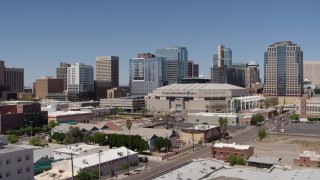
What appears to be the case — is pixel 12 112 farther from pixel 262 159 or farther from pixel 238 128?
pixel 262 159

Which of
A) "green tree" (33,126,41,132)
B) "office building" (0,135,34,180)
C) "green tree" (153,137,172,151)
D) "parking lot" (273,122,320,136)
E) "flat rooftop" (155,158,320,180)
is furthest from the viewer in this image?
"green tree" (33,126,41,132)

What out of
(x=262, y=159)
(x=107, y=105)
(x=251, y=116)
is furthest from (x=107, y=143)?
(x=107, y=105)

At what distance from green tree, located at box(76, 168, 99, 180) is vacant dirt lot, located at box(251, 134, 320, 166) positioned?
104 ft

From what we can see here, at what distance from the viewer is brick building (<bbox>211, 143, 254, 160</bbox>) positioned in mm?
64500

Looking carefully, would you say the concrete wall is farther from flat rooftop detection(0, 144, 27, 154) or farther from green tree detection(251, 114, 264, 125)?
green tree detection(251, 114, 264, 125)

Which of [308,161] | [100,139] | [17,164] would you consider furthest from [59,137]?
[308,161]

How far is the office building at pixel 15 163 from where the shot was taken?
149 feet

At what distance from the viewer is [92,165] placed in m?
55.7

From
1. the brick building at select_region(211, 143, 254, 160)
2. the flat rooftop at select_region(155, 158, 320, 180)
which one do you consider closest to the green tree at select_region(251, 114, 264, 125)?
the brick building at select_region(211, 143, 254, 160)

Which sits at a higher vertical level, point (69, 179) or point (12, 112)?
point (12, 112)

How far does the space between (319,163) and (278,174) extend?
12047 millimetres

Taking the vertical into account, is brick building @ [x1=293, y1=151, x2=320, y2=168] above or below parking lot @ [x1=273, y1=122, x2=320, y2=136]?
below

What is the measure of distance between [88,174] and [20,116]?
58.1 meters

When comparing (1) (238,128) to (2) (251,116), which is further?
(2) (251,116)
